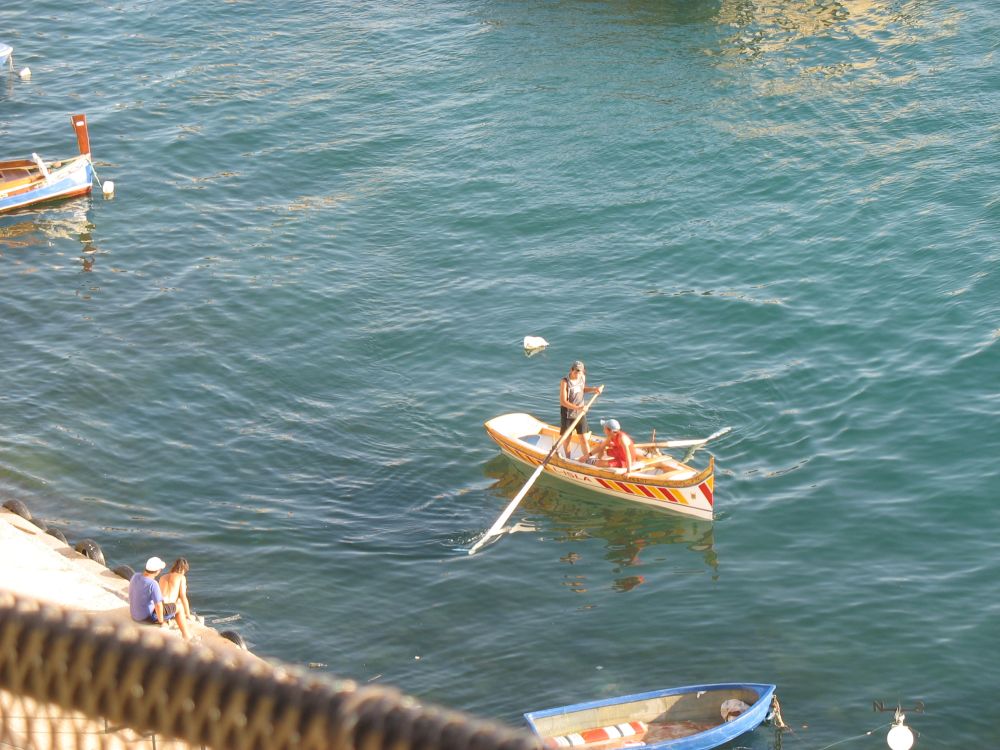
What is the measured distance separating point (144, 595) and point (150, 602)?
139 millimetres

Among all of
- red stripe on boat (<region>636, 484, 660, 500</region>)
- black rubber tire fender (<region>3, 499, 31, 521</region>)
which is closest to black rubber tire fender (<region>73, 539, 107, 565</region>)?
black rubber tire fender (<region>3, 499, 31, 521</region>)

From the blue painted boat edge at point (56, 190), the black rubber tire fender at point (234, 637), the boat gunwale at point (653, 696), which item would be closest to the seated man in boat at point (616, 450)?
the boat gunwale at point (653, 696)

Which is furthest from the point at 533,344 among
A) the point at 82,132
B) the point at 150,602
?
the point at 82,132

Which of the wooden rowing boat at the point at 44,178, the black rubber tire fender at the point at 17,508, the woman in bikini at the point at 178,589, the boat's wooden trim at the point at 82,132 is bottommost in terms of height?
the black rubber tire fender at the point at 17,508

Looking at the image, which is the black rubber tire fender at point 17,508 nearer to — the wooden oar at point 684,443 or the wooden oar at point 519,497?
the wooden oar at point 519,497

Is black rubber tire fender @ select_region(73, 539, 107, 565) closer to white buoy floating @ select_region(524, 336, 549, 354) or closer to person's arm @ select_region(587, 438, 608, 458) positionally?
person's arm @ select_region(587, 438, 608, 458)

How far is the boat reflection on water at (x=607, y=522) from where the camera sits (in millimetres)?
24000

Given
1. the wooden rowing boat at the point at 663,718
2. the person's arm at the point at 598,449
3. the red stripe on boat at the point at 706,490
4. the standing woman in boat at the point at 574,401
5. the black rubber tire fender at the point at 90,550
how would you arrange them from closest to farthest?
the wooden rowing boat at the point at 663,718 < the black rubber tire fender at the point at 90,550 < the red stripe on boat at the point at 706,490 < the person's arm at the point at 598,449 < the standing woman in boat at the point at 574,401

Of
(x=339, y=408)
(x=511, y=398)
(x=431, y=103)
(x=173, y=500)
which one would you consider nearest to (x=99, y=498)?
(x=173, y=500)

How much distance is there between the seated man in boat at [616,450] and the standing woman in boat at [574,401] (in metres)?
0.52

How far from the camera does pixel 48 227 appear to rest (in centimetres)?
3825

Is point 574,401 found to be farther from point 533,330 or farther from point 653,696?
point 653,696

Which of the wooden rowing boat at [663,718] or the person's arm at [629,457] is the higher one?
the person's arm at [629,457]

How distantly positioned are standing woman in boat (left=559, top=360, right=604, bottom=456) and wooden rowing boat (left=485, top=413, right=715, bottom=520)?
0.90ft
